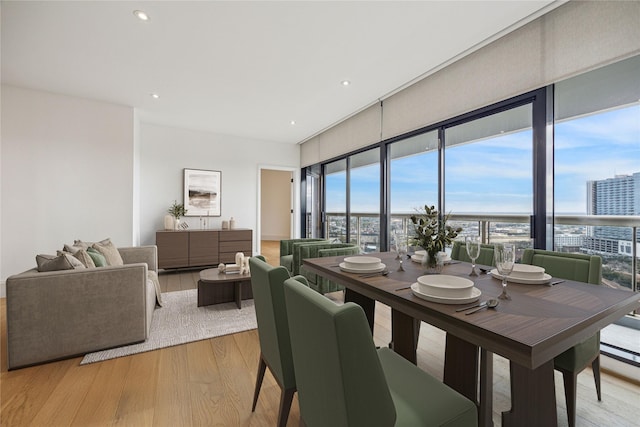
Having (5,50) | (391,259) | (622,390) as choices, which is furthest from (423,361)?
(5,50)

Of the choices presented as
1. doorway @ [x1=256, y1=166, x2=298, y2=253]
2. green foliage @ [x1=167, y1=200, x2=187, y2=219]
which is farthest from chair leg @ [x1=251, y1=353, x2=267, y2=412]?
doorway @ [x1=256, y1=166, x2=298, y2=253]

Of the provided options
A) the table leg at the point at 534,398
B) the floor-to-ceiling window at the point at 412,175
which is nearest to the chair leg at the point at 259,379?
the table leg at the point at 534,398

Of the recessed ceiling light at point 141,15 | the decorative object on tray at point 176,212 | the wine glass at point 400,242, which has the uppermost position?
the recessed ceiling light at point 141,15

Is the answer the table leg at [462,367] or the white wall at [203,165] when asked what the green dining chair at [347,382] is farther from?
the white wall at [203,165]

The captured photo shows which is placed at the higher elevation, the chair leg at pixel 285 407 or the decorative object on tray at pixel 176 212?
the decorative object on tray at pixel 176 212

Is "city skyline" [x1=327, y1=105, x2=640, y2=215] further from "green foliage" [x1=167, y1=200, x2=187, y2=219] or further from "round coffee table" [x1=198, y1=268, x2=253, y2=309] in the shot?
"green foliage" [x1=167, y1=200, x2=187, y2=219]

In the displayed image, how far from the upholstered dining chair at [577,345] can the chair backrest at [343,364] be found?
1.21m

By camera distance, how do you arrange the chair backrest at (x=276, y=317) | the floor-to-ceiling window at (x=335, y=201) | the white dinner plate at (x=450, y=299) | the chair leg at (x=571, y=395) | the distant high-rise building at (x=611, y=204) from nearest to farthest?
1. the white dinner plate at (x=450, y=299)
2. the chair backrest at (x=276, y=317)
3. the chair leg at (x=571, y=395)
4. the distant high-rise building at (x=611, y=204)
5. the floor-to-ceiling window at (x=335, y=201)

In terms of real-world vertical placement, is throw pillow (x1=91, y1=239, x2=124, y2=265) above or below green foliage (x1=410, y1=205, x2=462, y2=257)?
below

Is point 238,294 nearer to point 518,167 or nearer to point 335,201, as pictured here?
point 335,201

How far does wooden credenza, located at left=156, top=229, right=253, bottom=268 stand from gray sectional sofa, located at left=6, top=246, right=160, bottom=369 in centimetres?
266

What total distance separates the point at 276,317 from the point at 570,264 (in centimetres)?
176

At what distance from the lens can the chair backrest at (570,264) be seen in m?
1.52

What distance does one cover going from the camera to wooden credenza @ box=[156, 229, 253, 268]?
4684 millimetres
